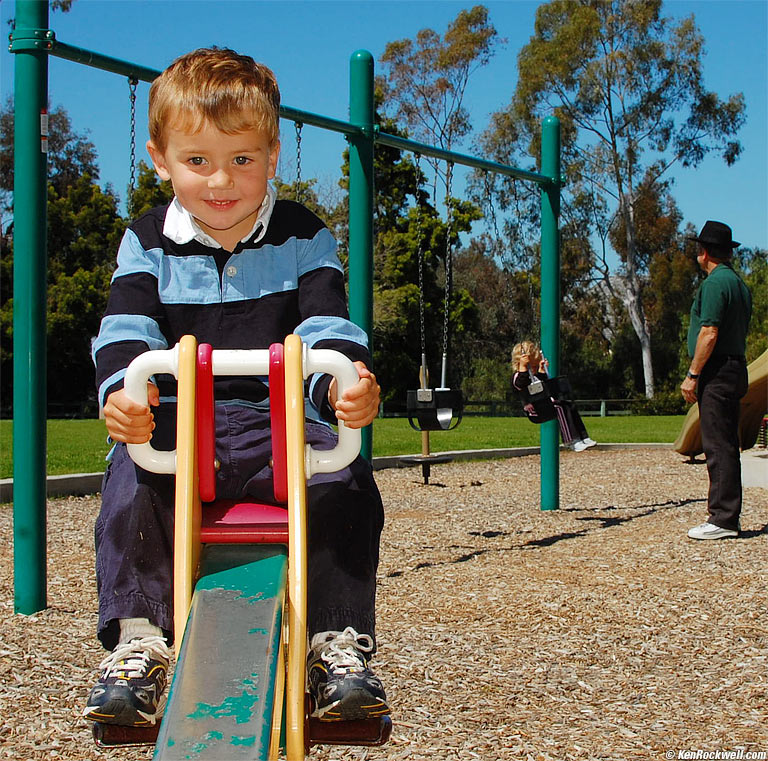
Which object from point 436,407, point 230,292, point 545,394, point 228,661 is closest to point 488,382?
point 545,394

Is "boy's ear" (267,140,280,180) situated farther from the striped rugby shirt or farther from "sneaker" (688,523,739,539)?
"sneaker" (688,523,739,539)

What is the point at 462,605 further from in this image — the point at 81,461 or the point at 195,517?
the point at 81,461

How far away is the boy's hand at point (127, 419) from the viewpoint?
1.63m

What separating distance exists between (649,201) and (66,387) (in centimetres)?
1828

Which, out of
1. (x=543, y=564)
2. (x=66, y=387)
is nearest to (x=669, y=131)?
(x=66, y=387)

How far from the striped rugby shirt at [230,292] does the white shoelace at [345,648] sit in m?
0.42

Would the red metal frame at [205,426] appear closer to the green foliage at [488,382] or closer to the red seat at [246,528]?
the red seat at [246,528]

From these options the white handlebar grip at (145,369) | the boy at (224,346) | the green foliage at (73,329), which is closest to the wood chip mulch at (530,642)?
the boy at (224,346)

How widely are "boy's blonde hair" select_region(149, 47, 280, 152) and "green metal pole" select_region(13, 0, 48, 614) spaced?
188 cm

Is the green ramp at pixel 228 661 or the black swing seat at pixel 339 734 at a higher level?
the green ramp at pixel 228 661

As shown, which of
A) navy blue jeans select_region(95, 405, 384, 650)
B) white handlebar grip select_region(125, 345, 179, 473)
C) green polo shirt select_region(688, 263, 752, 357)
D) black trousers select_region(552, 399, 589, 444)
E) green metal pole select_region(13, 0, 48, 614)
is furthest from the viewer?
black trousers select_region(552, 399, 589, 444)

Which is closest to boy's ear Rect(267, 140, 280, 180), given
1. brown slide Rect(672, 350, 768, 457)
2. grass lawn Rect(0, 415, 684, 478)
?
grass lawn Rect(0, 415, 684, 478)

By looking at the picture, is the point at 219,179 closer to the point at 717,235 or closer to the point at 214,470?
the point at 214,470

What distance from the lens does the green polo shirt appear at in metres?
5.30
